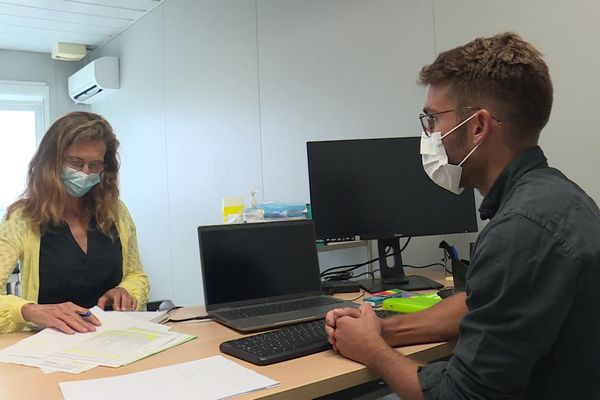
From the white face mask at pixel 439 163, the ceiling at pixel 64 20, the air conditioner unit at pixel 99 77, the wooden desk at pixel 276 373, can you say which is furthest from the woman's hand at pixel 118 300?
the air conditioner unit at pixel 99 77

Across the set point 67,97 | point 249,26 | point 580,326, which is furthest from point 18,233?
point 67,97

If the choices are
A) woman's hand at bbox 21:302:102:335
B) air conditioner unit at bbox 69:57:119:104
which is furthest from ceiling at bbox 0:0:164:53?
woman's hand at bbox 21:302:102:335

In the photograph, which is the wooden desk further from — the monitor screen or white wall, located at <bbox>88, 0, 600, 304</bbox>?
white wall, located at <bbox>88, 0, 600, 304</bbox>

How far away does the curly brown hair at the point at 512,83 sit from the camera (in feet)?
3.51

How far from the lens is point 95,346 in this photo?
129cm

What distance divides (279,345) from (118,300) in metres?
0.79

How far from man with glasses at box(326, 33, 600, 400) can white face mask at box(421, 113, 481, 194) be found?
0.13ft

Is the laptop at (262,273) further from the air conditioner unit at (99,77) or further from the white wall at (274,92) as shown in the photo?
the air conditioner unit at (99,77)

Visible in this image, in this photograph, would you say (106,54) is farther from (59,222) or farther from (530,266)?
(530,266)

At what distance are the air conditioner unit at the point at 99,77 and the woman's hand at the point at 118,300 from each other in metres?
3.43

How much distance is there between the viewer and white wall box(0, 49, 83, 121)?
17.1 feet

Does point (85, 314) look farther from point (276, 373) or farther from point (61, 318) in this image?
point (276, 373)

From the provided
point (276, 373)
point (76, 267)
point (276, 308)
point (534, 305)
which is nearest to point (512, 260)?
point (534, 305)

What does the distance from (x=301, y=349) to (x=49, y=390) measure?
1.67 feet
